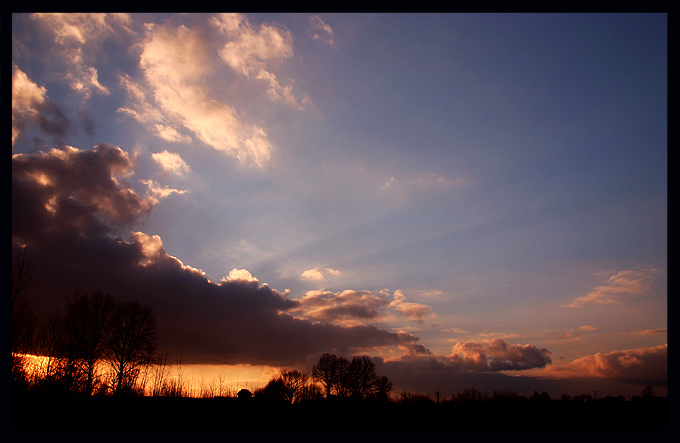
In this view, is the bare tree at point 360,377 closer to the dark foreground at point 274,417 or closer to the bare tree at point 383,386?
the bare tree at point 383,386

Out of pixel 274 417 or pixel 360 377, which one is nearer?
pixel 274 417

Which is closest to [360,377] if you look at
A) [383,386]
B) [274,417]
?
[383,386]

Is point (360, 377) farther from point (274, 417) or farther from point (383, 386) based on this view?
point (274, 417)

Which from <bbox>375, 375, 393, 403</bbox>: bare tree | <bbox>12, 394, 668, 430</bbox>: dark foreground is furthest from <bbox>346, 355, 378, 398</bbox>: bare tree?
<bbox>12, 394, 668, 430</bbox>: dark foreground

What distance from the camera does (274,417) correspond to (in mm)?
21641

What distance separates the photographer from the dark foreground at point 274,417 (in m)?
20.8

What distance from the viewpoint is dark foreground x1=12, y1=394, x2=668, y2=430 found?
20.8 m

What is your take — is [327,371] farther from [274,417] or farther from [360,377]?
[274,417]

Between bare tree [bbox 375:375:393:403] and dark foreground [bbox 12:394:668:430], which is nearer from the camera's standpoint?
dark foreground [bbox 12:394:668:430]

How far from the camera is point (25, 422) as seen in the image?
2034cm

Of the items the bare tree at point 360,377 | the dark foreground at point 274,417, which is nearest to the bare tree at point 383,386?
the bare tree at point 360,377

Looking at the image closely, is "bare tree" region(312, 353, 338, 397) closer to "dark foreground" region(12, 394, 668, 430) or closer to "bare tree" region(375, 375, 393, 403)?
"bare tree" region(375, 375, 393, 403)

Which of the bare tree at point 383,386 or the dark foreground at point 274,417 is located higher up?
the dark foreground at point 274,417

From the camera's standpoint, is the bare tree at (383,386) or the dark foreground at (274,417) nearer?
the dark foreground at (274,417)
